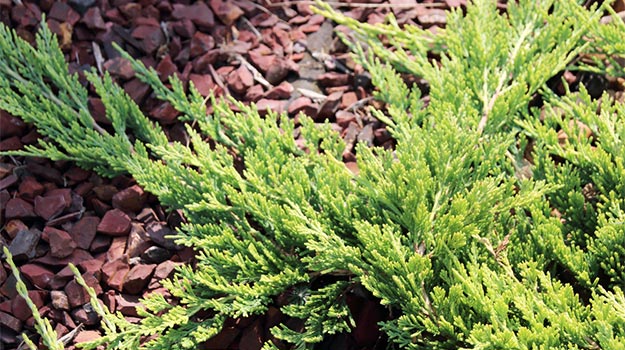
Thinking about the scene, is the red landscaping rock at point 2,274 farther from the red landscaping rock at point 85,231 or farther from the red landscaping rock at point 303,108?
the red landscaping rock at point 303,108

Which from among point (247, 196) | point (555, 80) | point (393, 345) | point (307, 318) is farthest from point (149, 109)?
point (555, 80)

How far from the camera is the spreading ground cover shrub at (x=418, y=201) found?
2.33m

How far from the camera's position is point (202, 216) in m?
2.81

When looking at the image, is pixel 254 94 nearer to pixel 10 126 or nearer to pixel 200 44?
pixel 200 44

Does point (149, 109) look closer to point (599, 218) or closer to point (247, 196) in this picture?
point (247, 196)

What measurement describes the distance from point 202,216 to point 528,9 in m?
1.60

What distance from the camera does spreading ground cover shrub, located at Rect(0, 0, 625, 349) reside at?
233cm

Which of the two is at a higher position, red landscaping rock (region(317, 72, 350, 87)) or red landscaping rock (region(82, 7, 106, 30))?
red landscaping rock (region(82, 7, 106, 30))

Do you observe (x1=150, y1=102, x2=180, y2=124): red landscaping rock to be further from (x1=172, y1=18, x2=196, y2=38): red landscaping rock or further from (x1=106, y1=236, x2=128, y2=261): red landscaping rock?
(x1=106, y1=236, x2=128, y2=261): red landscaping rock

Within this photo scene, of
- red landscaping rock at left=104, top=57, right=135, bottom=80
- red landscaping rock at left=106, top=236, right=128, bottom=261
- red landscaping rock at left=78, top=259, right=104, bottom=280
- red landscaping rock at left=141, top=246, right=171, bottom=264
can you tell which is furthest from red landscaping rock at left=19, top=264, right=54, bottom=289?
red landscaping rock at left=104, top=57, right=135, bottom=80

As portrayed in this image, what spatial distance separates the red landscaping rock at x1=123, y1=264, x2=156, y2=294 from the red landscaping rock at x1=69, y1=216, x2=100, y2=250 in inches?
9.1

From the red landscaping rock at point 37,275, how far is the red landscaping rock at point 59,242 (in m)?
0.08

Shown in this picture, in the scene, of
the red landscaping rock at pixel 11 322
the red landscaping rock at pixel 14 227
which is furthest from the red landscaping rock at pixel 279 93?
the red landscaping rock at pixel 11 322

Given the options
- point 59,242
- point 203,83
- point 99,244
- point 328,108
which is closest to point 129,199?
point 99,244
